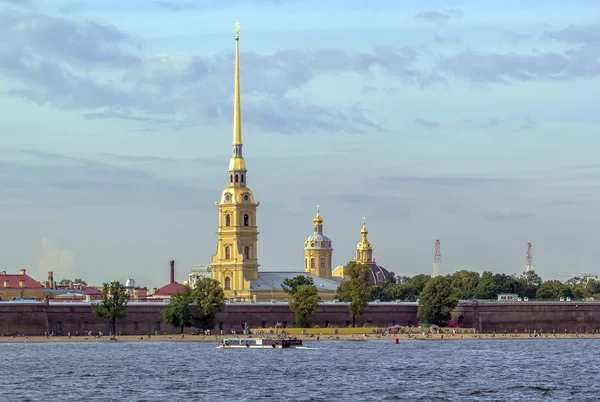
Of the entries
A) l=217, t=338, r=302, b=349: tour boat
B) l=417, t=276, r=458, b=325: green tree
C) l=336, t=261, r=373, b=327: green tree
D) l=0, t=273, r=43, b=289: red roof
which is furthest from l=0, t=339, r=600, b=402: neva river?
l=0, t=273, r=43, b=289: red roof

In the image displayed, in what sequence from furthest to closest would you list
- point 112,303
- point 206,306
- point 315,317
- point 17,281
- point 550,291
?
point 550,291
point 17,281
point 315,317
point 112,303
point 206,306

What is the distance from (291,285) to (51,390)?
86499 millimetres

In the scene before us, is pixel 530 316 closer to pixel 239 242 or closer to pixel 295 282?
pixel 295 282

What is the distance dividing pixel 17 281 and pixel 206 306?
4527 cm

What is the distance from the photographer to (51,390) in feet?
244

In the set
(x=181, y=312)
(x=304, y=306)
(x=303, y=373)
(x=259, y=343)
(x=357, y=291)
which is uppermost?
(x=357, y=291)

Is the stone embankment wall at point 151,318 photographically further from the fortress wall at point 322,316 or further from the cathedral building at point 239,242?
the cathedral building at point 239,242

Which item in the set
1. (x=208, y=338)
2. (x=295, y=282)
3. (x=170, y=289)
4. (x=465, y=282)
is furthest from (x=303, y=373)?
(x=465, y=282)

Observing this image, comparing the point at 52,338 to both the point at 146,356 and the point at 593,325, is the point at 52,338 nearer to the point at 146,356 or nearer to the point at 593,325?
the point at 146,356

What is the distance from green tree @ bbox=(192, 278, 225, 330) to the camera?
131 metres

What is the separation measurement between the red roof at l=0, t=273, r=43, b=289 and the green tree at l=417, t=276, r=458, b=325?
162ft

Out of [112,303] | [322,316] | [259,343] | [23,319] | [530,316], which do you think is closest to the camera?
[259,343]

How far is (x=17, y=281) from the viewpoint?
554ft

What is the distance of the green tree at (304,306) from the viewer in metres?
138
